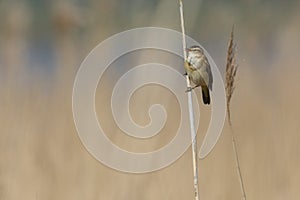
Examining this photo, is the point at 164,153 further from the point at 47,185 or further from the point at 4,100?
the point at 4,100

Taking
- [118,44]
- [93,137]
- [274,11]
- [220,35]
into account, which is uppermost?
[274,11]

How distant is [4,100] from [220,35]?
83 centimetres

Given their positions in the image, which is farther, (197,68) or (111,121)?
(111,121)

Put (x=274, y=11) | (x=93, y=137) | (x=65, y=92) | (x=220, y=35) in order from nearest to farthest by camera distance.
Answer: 1. (x=93, y=137)
2. (x=65, y=92)
3. (x=220, y=35)
4. (x=274, y=11)

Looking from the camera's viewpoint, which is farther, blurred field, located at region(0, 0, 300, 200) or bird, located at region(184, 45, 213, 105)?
blurred field, located at region(0, 0, 300, 200)

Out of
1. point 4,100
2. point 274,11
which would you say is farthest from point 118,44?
point 274,11

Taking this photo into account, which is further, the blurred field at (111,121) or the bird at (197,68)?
the blurred field at (111,121)

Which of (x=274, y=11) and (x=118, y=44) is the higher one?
(x=274, y=11)

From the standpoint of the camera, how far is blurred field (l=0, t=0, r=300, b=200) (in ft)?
4.79

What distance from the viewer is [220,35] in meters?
2.13

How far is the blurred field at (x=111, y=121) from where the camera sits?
4.79 ft

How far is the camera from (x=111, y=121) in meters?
1.64

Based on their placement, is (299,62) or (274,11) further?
(274,11)

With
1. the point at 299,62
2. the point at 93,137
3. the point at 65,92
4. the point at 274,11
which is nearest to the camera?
the point at 93,137
